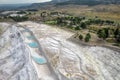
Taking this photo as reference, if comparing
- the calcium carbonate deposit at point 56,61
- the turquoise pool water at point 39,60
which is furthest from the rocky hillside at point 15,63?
the turquoise pool water at point 39,60

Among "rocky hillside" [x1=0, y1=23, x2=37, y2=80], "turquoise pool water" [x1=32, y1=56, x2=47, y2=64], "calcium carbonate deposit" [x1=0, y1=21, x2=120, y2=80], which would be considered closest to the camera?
"calcium carbonate deposit" [x1=0, y1=21, x2=120, y2=80]

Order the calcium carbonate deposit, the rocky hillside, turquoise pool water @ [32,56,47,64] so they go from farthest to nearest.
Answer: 1. turquoise pool water @ [32,56,47,64]
2. the rocky hillside
3. the calcium carbonate deposit

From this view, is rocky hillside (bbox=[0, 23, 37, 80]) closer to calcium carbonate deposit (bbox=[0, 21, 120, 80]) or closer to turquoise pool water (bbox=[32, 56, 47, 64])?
calcium carbonate deposit (bbox=[0, 21, 120, 80])

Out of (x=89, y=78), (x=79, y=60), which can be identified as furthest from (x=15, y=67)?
(x=89, y=78)

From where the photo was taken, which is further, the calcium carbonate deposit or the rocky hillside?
the rocky hillside

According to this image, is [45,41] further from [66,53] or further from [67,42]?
[66,53]

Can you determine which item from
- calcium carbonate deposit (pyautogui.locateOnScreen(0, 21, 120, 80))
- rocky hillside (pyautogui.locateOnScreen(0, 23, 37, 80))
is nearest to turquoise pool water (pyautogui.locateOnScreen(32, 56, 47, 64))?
calcium carbonate deposit (pyautogui.locateOnScreen(0, 21, 120, 80))

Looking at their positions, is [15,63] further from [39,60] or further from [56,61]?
[56,61]

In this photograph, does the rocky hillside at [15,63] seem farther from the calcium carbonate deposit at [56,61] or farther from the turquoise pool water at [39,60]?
the turquoise pool water at [39,60]

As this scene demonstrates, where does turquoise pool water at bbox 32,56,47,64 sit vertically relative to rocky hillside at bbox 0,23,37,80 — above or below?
above
